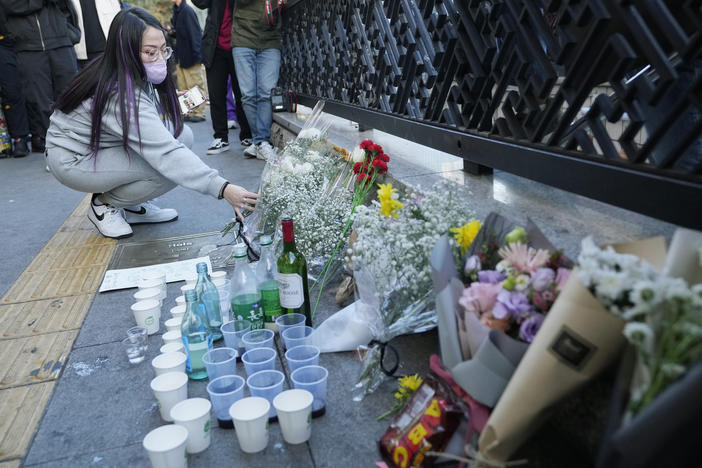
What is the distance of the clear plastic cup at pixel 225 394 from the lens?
1.86 m

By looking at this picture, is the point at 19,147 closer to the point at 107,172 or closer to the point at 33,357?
the point at 107,172

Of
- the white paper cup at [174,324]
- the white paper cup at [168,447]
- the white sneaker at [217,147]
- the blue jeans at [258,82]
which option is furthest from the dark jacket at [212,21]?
the white paper cup at [168,447]

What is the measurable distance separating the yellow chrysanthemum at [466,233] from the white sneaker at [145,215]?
3224 millimetres

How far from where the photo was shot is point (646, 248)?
1312 mm

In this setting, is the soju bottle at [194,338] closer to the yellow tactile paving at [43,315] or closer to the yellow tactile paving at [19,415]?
the yellow tactile paving at [19,415]

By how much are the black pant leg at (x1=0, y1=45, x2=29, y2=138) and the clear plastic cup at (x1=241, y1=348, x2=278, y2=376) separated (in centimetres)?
736

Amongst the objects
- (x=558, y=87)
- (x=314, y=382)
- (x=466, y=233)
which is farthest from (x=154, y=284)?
(x=558, y=87)

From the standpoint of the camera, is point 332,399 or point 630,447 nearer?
point 630,447

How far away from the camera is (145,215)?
179 inches

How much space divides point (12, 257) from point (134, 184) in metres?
1.01

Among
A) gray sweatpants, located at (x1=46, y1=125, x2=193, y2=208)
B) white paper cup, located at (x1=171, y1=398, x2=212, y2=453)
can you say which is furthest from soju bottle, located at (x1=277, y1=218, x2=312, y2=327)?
gray sweatpants, located at (x1=46, y1=125, x2=193, y2=208)

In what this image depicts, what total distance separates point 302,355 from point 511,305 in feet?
2.87

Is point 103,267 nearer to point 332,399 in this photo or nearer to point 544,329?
point 332,399

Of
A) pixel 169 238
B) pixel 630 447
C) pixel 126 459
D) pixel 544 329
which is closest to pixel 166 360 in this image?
pixel 126 459
